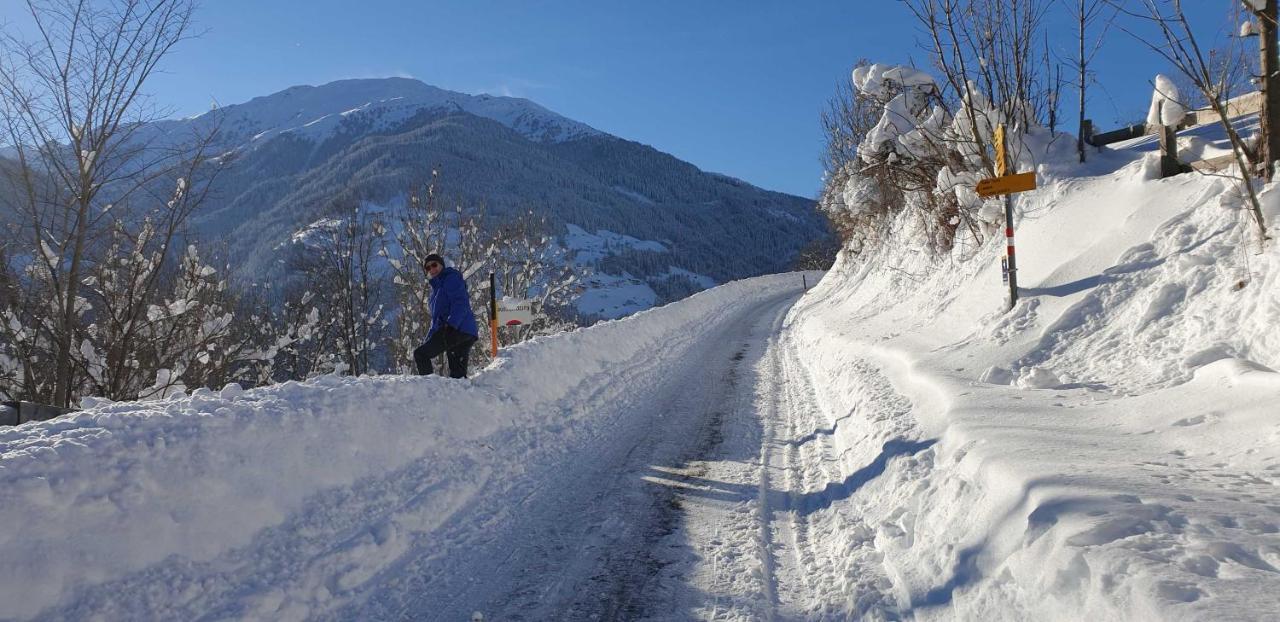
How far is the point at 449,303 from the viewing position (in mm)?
7641

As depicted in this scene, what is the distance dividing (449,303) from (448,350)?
57 centimetres

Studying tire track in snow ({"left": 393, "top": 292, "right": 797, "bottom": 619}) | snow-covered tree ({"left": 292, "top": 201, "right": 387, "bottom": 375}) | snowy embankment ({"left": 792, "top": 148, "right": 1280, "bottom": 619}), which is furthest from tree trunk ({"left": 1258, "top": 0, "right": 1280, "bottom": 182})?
snow-covered tree ({"left": 292, "top": 201, "right": 387, "bottom": 375})

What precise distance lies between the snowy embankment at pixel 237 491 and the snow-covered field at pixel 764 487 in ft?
0.05

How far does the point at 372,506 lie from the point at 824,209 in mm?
27640

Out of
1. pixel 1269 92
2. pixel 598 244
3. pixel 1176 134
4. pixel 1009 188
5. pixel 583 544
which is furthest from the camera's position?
pixel 598 244

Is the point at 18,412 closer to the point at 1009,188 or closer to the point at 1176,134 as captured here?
the point at 1009,188

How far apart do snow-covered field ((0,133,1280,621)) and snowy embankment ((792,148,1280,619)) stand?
2 centimetres

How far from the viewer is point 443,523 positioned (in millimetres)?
4641

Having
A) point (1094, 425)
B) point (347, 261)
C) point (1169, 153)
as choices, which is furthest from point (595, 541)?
point (347, 261)

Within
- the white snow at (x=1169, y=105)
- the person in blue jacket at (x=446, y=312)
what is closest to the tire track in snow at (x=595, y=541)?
the person in blue jacket at (x=446, y=312)

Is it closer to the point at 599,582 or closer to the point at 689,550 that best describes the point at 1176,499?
the point at 689,550

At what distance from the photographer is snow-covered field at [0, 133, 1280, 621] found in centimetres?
285

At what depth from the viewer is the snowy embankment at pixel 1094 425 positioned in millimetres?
2502

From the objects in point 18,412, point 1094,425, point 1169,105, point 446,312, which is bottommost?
point 1094,425
